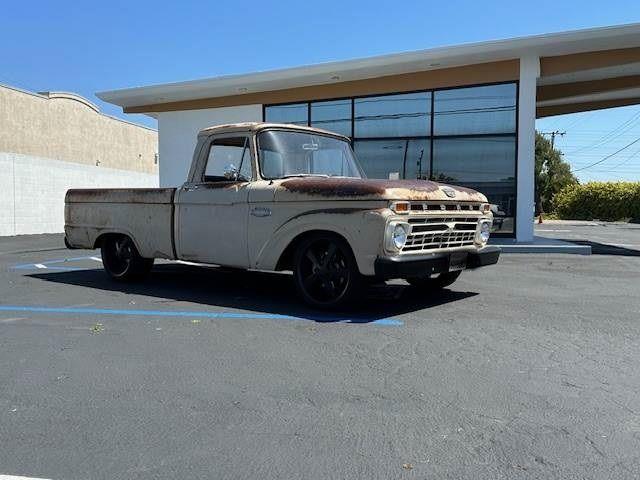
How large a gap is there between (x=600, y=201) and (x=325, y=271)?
42361mm

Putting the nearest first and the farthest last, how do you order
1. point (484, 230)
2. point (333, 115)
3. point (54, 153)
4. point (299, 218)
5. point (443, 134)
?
point (299, 218) → point (484, 230) → point (443, 134) → point (333, 115) → point (54, 153)

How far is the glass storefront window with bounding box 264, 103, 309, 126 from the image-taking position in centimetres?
1770

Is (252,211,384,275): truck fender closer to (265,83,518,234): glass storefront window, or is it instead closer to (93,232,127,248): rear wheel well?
(93,232,127,248): rear wheel well

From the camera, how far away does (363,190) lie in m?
6.00

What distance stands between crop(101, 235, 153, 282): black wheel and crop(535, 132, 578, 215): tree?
41.6 metres

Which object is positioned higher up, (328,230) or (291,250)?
(328,230)

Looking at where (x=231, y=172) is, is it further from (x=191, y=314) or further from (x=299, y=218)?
(x=191, y=314)

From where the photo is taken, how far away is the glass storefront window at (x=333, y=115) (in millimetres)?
16969

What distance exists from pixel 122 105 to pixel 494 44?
41.6 ft

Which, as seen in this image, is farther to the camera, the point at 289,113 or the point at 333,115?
the point at 289,113

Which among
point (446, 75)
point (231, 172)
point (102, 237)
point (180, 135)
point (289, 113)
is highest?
point (446, 75)

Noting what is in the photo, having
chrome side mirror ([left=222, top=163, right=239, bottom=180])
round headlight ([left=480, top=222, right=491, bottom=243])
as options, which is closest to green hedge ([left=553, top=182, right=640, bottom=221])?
round headlight ([left=480, top=222, right=491, bottom=243])

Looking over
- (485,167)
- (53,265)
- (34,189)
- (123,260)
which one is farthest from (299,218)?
(34,189)

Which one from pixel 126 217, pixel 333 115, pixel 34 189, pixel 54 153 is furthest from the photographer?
pixel 54 153
